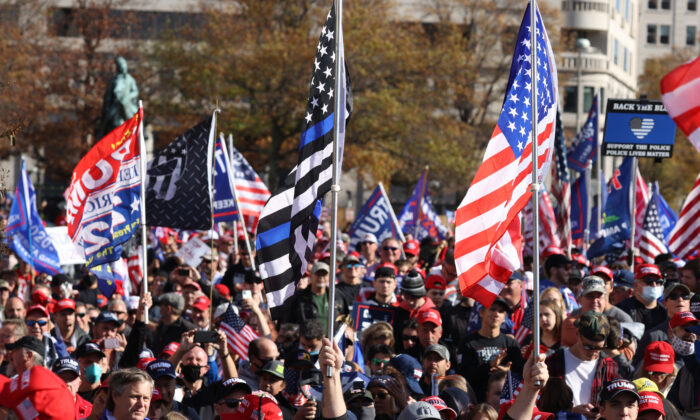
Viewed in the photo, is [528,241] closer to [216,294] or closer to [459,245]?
[216,294]

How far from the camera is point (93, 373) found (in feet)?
29.4

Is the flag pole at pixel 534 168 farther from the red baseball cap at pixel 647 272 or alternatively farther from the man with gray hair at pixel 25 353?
the red baseball cap at pixel 647 272

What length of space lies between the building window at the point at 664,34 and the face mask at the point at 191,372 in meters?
90.9

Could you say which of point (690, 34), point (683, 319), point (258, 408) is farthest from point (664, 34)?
point (258, 408)

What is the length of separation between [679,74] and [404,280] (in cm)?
479

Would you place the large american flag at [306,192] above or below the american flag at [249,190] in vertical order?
above

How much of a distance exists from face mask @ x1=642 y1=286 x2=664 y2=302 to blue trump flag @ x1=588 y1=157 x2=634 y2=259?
6.51m

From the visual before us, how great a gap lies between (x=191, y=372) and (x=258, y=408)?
1861 millimetres

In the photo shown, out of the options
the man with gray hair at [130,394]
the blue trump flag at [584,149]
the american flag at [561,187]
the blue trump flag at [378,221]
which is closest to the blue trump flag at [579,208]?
the blue trump flag at [584,149]

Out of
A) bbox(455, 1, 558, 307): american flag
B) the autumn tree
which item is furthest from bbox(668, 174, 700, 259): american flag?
the autumn tree

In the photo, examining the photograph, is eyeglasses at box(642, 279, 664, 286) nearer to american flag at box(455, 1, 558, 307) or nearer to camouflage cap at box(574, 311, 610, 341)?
camouflage cap at box(574, 311, 610, 341)

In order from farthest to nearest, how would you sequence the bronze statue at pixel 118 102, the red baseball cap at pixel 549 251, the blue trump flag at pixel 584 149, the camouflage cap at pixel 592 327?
the bronze statue at pixel 118 102, the blue trump flag at pixel 584 149, the red baseball cap at pixel 549 251, the camouflage cap at pixel 592 327

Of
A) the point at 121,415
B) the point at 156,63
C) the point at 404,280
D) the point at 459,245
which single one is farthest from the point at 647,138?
the point at 156,63

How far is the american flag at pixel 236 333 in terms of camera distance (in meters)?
10.2
